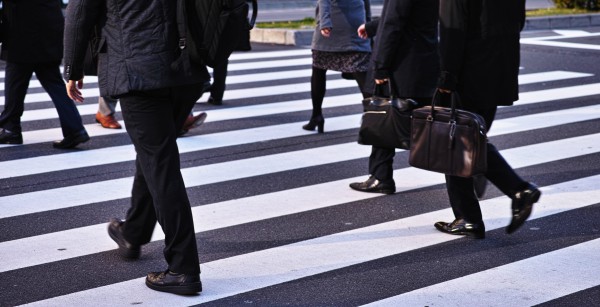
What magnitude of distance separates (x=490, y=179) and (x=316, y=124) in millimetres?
3392

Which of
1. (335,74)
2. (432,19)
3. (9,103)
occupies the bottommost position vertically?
(335,74)

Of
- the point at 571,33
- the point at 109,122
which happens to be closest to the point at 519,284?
the point at 109,122

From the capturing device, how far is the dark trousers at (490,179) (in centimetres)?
559

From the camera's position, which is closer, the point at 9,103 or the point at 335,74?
the point at 9,103

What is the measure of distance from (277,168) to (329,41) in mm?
1316

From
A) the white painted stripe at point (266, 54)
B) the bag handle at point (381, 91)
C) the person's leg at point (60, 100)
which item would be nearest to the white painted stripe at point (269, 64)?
the white painted stripe at point (266, 54)

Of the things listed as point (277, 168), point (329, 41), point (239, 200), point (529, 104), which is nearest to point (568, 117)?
point (529, 104)

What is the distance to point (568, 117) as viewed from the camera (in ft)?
31.7

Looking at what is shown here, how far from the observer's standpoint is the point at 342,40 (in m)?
8.26

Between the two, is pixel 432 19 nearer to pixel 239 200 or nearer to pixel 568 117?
pixel 239 200

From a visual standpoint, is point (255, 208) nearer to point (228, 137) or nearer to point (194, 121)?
point (228, 137)

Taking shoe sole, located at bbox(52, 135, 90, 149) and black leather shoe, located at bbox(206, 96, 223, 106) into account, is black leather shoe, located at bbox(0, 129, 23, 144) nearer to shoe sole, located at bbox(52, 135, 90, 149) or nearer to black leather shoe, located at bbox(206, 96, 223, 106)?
shoe sole, located at bbox(52, 135, 90, 149)

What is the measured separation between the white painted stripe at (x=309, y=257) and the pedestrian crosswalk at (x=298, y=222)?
1 cm

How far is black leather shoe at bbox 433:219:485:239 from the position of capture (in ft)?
18.6
